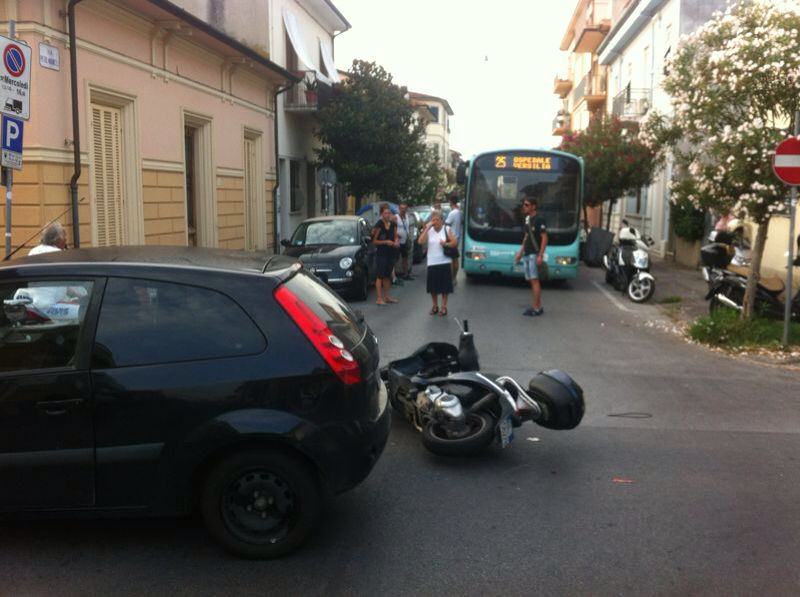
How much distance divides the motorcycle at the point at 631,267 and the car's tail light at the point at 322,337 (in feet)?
39.7

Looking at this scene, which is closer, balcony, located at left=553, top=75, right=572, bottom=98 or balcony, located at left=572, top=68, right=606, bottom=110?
balcony, located at left=572, top=68, right=606, bottom=110

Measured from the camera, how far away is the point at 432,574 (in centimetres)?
400

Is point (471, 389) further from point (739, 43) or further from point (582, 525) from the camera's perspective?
point (739, 43)

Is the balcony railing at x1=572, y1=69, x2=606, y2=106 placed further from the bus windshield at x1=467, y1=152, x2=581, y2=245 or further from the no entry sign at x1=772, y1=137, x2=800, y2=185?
the no entry sign at x1=772, y1=137, x2=800, y2=185

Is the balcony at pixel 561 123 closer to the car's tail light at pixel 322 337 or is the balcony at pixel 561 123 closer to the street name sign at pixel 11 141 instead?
the street name sign at pixel 11 141

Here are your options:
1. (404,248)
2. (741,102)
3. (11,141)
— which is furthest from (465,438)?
(404,248)

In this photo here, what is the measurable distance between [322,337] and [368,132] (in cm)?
2371

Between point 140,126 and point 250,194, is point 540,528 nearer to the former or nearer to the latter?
point 140,126

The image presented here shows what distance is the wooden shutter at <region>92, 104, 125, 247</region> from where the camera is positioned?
13.5 metres

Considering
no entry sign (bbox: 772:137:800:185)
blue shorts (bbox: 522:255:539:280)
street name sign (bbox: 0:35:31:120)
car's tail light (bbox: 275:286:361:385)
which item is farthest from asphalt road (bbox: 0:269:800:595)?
blue shorts (bbox: 522:255:539:280)

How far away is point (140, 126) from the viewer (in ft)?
48.3

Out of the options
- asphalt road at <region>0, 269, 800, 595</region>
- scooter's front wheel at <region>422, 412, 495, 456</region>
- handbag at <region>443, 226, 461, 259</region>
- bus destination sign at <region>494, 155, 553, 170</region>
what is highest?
bus destination sign at <region>494, 155, 553, 170</region>

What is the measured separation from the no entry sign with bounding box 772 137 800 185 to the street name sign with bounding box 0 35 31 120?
8.29 meters

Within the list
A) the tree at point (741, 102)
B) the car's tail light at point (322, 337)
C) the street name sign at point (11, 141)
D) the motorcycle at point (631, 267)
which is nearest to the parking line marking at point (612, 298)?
the motorcycle at point (631, 267)
